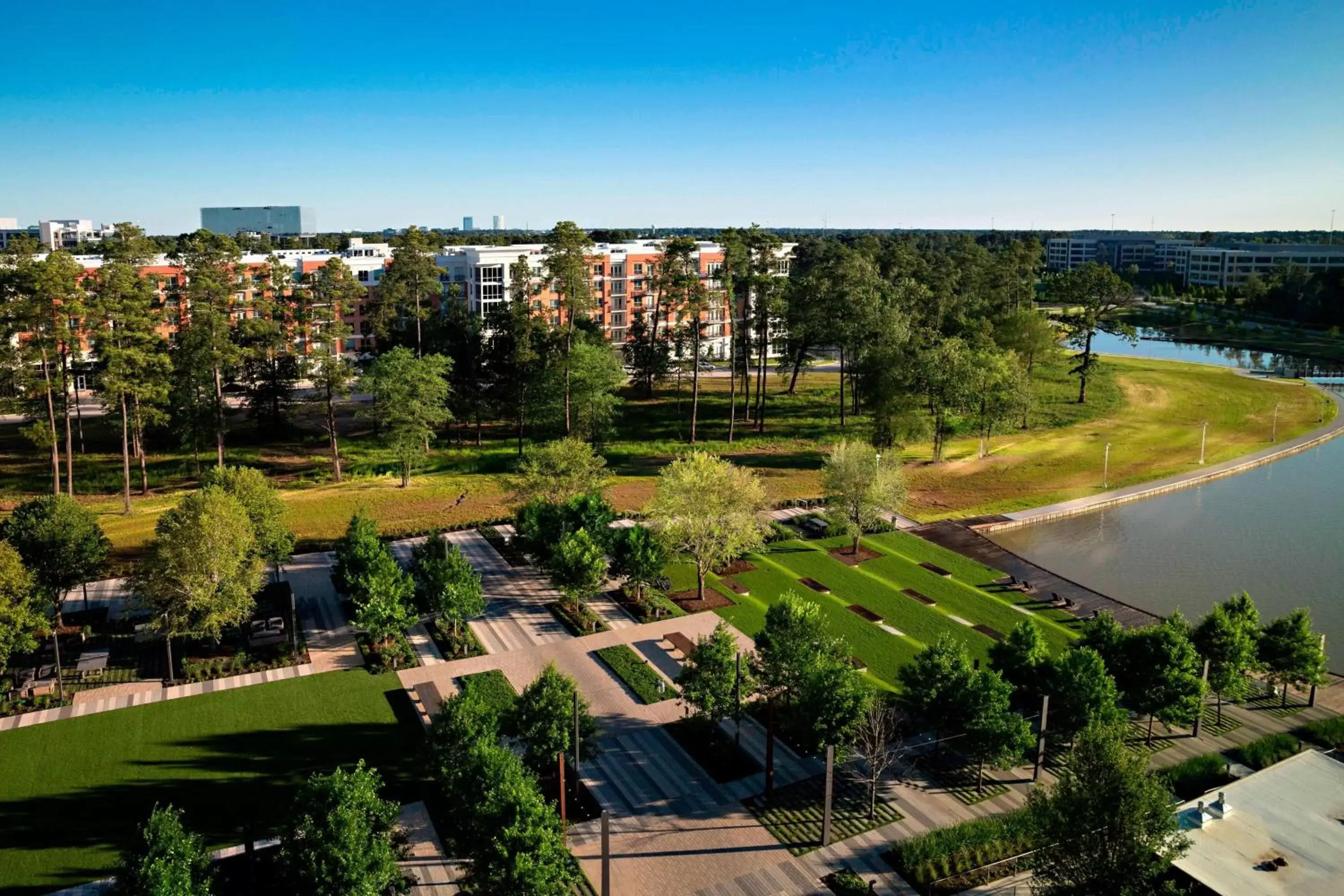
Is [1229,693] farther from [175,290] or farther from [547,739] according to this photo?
[175,290]

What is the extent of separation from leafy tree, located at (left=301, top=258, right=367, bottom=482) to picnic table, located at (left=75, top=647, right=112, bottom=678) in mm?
21370

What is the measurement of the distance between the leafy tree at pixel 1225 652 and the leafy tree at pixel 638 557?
706 inches

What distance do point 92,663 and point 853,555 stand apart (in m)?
28.8

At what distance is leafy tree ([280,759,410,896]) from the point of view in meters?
17.5

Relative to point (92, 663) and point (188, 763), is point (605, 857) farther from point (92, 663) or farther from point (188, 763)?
point (92, 663)

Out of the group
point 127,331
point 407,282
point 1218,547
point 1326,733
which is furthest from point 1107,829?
point 407,282

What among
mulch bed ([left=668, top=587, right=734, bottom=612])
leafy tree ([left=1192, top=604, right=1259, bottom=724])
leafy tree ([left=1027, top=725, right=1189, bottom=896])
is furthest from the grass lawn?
leafy tree ([left=1192, top=604, right=1259, bottom=724])

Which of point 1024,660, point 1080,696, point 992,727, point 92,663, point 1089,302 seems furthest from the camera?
point 1089,302

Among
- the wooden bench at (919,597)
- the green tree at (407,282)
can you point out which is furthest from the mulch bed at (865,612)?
the green tree at (407,282)

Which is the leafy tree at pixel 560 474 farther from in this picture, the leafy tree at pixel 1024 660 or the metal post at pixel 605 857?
the metal post at pixel 605 857

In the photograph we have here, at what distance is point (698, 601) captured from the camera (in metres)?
36.7

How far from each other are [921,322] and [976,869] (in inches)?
2357

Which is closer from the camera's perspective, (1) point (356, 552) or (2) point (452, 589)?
(2) point (452, 589)

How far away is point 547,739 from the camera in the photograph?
75.5 feet
